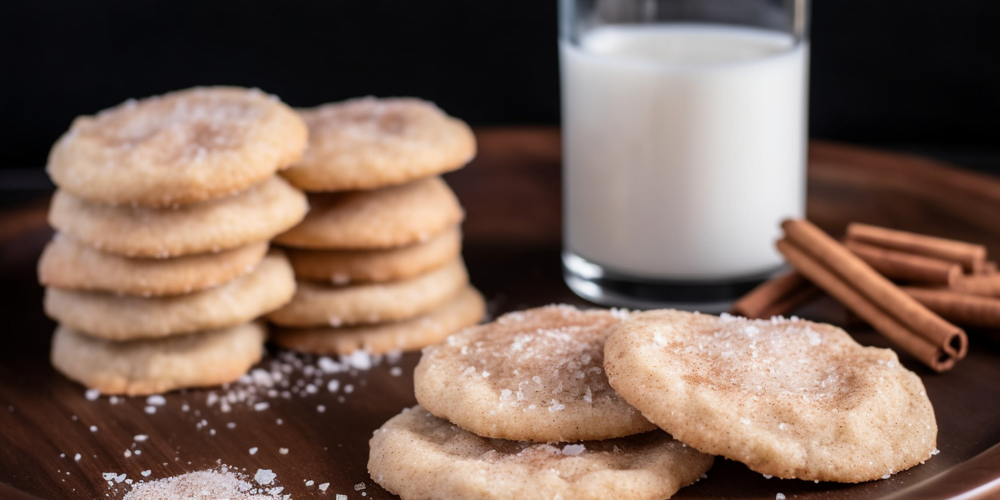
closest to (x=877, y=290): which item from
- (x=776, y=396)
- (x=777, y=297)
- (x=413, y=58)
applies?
(x=777, y=297)

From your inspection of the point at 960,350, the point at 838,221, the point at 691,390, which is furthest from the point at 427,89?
the point at 691,390

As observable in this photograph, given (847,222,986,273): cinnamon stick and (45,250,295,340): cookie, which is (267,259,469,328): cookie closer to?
(45,250,295,340): cookie

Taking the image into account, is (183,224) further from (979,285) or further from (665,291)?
(979,285)

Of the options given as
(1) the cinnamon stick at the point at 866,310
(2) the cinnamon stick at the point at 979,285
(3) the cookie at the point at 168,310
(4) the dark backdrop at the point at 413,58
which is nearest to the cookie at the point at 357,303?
(3) the cookie at the point at 168,310

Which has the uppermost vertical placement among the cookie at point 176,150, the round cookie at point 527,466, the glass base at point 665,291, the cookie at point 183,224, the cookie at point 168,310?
the cookie at point 176,150

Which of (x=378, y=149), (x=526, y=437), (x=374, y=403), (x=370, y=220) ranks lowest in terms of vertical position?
(x=374, y=403)

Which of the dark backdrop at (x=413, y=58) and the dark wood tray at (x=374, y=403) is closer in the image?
the dark wood tray at (x=374, y=403)

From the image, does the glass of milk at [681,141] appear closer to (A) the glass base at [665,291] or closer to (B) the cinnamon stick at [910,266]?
(A) the glass base at [665,291]
